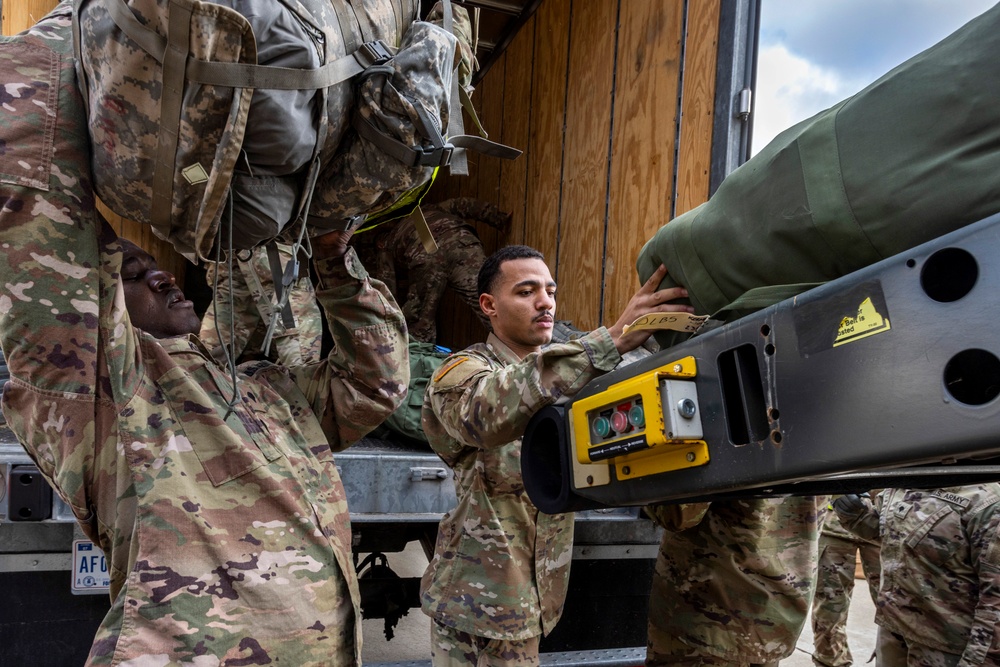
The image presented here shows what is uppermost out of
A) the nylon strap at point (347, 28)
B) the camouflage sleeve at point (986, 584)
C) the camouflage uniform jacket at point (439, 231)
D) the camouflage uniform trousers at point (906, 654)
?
the camouflage uniform jacket at point (439, 231)

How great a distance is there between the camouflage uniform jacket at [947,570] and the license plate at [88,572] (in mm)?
2966

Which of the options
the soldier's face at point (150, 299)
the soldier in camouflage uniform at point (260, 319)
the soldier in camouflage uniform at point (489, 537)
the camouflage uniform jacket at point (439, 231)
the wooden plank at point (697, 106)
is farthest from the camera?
the camouflage uniform jacket at point (439, 231)

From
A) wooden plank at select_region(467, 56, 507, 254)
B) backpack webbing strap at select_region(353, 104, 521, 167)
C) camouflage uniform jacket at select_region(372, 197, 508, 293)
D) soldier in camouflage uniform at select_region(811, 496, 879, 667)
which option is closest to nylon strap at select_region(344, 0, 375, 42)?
backpack webbing strap at select_region(353, 104, 521, 167)

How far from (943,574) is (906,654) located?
0.64m

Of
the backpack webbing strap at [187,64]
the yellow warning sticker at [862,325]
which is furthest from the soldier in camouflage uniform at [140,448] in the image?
the yellow warning sticker at [862,325]

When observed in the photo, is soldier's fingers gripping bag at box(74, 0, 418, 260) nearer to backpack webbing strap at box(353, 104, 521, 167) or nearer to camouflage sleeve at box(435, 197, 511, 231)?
backpack webbing strap at box(353, 104, 521, 167)

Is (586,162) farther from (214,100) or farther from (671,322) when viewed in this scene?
(214,100)

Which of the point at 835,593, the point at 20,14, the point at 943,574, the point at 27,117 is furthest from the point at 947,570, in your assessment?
the point at 20,14

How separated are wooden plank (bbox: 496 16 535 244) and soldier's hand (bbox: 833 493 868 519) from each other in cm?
217

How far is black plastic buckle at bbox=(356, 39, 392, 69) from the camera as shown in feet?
3.96

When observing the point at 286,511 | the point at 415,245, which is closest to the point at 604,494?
the point at 286,511

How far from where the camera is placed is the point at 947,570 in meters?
3.07

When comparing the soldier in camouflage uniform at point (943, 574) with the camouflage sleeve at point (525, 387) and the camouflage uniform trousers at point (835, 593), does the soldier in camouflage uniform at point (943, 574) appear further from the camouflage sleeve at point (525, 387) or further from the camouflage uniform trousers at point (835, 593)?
the camouflage sleeve at point (525, 387)

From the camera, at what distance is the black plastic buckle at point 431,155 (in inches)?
48.2
